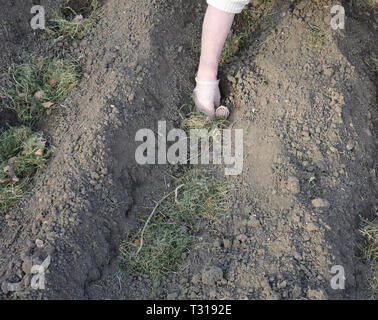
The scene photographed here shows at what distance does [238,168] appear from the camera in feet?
9.08

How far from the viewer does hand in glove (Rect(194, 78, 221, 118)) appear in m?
2.95

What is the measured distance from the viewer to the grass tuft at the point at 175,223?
8.45 feet

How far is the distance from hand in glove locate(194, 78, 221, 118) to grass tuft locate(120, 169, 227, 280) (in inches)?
13.8

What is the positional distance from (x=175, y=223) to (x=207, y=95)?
708 mm

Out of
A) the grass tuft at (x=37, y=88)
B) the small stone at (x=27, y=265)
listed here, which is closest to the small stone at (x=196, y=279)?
the small stone at (x=27, y=265)

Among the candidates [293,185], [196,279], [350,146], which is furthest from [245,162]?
[196,279]

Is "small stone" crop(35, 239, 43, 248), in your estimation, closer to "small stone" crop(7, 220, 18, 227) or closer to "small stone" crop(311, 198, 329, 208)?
"small stone" crop(7, 220, 18, 227)

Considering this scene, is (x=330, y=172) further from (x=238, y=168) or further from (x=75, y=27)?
(x=75, y=27)

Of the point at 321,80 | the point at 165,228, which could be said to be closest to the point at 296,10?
the point at 321,80

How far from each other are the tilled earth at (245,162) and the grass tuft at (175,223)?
5 cm

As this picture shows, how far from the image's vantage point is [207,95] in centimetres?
295

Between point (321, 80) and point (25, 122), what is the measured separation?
5.18ft

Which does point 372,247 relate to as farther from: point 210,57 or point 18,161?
point 18,161

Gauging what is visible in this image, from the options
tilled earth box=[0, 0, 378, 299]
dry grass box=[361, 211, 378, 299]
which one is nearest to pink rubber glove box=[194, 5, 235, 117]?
tilled earth box=[0, 0, 378, 299]
